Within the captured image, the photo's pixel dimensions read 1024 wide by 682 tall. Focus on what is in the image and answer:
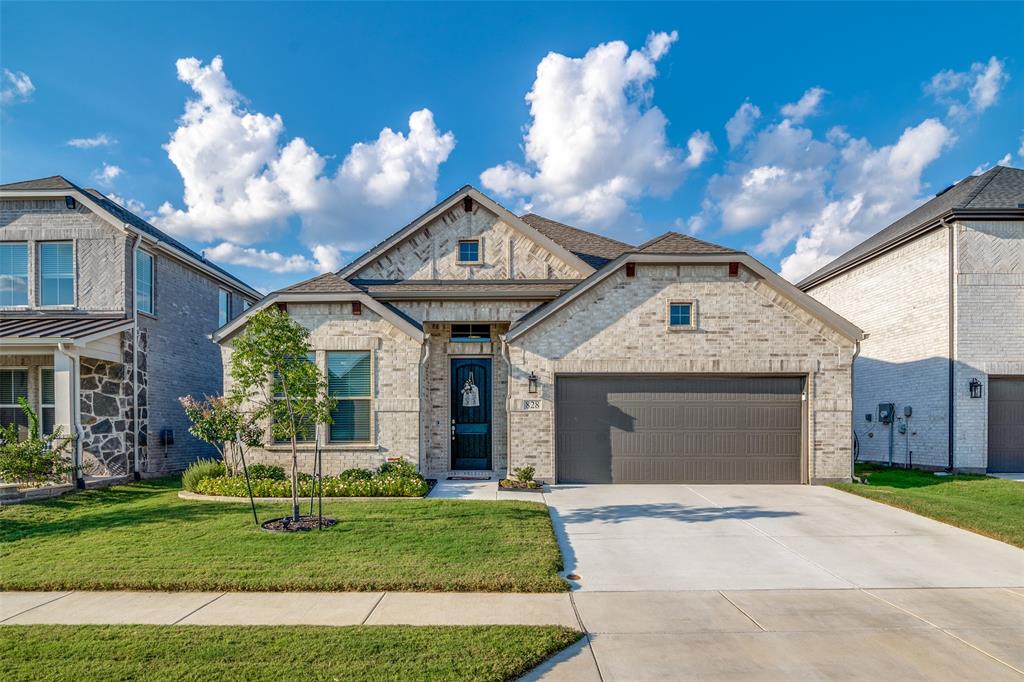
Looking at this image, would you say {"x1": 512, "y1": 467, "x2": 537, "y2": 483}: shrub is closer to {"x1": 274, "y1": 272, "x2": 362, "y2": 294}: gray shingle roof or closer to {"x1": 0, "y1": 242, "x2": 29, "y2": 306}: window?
{"x1": 274, "y1": 272, "x2": 362, "y2": 294}: gray shingle roof

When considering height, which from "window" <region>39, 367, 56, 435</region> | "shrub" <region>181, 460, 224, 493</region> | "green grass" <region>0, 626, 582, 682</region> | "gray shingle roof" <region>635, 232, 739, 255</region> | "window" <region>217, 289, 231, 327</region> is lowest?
"shrub" <region>181, 460, 224, 493</region>

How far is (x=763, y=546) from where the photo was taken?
6863 mm

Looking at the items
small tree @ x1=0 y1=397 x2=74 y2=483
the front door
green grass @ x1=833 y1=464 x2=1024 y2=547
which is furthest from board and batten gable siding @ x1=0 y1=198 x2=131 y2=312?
green grass @ x1=833 y1=464 x2=1024 y2=547

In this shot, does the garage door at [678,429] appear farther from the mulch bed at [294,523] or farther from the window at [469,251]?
the mulch bed at [294,523]

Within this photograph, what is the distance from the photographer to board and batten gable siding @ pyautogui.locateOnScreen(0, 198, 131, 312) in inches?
479

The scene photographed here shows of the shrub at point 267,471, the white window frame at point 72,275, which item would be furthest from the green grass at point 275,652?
the white window frame at point 72,275

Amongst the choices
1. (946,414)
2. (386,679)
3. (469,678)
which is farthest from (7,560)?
(946,414)

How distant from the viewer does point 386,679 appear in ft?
11.8

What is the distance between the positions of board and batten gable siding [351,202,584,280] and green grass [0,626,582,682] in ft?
32.1

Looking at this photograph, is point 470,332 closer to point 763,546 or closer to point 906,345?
point 763,546

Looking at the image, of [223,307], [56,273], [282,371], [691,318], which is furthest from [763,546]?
[223,307]

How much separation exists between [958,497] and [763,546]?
5920 millimetres

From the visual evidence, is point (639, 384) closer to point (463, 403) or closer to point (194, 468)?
point (463, 403)

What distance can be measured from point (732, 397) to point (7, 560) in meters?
12.0
